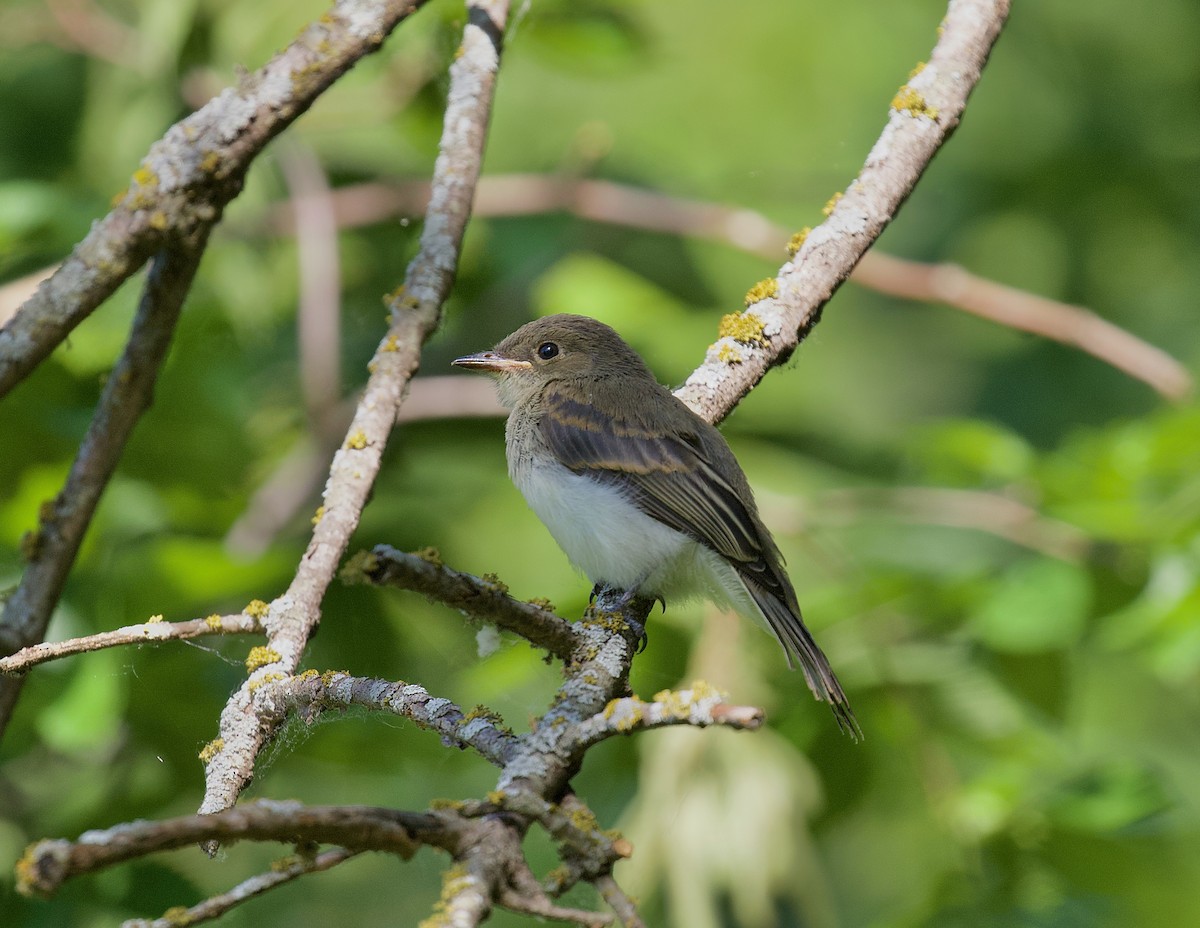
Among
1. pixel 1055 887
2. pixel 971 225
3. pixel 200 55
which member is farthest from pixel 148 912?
pixel 971 225

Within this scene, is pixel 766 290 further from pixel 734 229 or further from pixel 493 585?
pixel 734 229

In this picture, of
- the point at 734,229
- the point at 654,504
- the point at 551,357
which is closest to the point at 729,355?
the point at 654,504

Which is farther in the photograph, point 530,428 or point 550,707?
point 530,428

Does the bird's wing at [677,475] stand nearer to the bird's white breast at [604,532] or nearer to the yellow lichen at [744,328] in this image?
the bird's white breast at [604,532]

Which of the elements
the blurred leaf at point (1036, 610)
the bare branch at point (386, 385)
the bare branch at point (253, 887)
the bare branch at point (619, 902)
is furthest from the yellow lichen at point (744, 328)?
the bare branch at point (253, 887)

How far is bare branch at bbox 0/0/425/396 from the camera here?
2.63 meters

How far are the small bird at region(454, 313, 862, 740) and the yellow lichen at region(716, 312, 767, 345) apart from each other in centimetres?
24

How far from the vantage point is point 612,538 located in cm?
331

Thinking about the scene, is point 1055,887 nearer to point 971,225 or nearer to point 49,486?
point 49,486

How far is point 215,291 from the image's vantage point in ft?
15.4

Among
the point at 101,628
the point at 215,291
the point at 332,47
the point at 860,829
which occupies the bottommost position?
the point at 860,829

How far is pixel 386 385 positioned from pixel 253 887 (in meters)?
1.50

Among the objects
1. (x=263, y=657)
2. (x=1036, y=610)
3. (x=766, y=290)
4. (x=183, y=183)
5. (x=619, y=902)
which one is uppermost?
(x=183, y=183)

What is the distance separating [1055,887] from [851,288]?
437 cm
